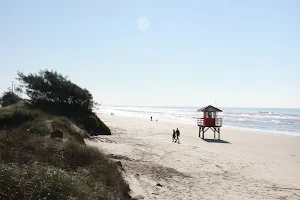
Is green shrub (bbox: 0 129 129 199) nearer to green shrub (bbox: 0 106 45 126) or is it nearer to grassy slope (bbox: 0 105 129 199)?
grassy slope (bbox: 0 105 129 199)

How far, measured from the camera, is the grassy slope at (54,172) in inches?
203

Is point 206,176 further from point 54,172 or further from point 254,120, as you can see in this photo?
point 254,120

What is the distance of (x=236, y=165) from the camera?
629 inches

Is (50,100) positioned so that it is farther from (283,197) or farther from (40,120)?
(283,197)

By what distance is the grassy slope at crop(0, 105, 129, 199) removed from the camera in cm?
516

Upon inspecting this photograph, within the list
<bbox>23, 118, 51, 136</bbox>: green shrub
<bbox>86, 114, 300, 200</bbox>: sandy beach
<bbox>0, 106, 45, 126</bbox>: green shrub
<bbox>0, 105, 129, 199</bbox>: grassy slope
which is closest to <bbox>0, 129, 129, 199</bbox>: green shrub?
<bbox>0, 105, 129, 199</bbox>: grassy slope

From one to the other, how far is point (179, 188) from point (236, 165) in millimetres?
6685

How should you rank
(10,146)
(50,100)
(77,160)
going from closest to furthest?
(10,146) < (77,160) < (50,100)

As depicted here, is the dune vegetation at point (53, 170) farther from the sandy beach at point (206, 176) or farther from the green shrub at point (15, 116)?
the green shrub at point (15, 116)

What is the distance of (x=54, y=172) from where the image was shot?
19.6ft

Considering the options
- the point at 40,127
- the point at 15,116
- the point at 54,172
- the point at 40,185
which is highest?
the point at 15,116

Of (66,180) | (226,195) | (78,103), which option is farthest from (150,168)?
(78,103)

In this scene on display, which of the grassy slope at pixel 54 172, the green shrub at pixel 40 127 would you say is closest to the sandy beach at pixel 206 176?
the grassy slope at pixel 54 172

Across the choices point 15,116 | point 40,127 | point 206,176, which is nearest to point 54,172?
point 206,176
